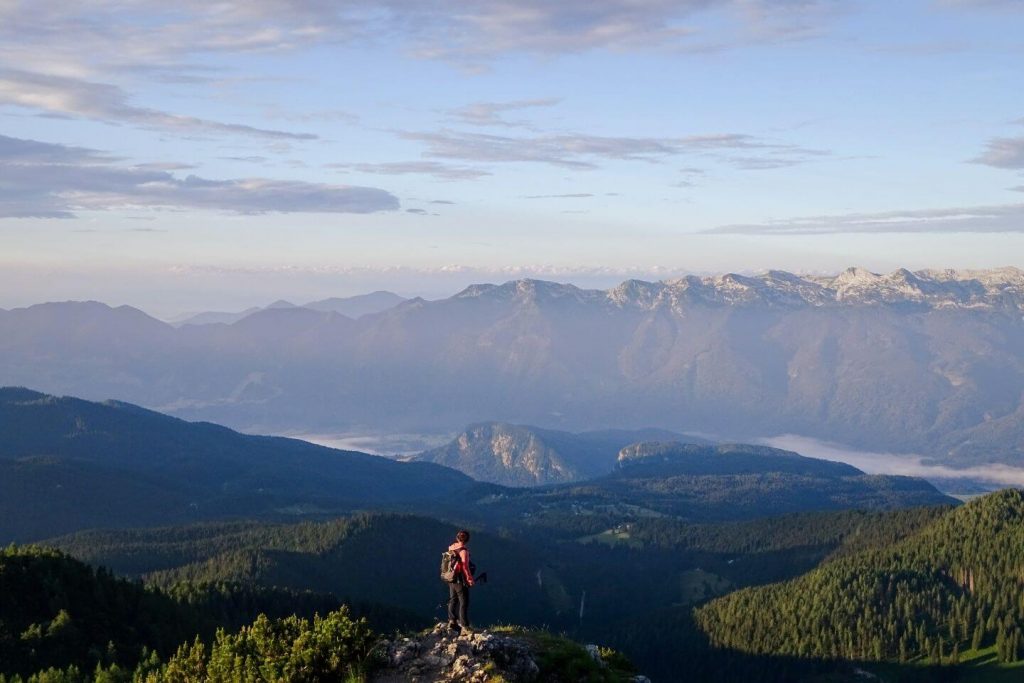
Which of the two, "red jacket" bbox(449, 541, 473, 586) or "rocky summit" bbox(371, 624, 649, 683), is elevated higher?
"red jacket" bbox(449, 541, 473, 586)

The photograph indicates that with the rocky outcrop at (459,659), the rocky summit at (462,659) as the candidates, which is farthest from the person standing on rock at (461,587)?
the rocky outcrop at (459,659)

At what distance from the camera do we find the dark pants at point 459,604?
58.7 m

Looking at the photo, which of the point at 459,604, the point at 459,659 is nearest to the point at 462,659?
the point at 459,659

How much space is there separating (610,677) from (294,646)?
626 inches

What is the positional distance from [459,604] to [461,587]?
3.96 feet

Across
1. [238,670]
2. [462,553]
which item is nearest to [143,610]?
[238,670]

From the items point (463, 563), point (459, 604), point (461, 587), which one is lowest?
point (459, 604)

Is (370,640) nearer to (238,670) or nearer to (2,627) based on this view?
(238,670)

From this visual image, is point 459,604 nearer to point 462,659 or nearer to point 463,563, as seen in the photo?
point 463,563

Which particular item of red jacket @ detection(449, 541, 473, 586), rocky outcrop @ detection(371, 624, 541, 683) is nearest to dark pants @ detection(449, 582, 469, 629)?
red jacket @ detection(449, 541, 473, 586)

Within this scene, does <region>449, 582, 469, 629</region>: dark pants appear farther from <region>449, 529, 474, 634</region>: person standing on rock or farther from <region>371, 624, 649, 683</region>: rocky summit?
<region>371, 624, 649, 683</region>: rocky summit

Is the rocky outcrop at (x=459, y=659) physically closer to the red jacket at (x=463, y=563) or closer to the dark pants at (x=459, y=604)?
the dark pants at (x=459, y=604)

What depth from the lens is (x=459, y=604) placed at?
5928 centimetres

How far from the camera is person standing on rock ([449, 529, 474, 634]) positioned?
190 feet
